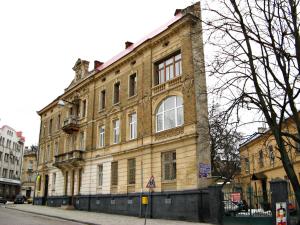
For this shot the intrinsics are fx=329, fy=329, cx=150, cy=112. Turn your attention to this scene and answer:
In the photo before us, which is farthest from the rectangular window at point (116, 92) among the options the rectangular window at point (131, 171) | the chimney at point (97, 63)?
the rectangular window at point (131, 171)

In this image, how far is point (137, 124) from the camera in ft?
88.9

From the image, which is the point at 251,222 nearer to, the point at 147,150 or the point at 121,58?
the point at 147,150

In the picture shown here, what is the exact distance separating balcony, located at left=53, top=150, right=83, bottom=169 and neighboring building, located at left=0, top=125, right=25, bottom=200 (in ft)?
152

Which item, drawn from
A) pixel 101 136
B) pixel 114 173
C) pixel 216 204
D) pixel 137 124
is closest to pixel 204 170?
pixel 216 204

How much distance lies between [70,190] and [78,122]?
7.34 m

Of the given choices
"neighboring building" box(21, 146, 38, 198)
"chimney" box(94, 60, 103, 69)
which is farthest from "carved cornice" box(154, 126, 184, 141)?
"neighboring building" box(21, 146, 38, 198)

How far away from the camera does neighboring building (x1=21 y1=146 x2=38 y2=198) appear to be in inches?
3066

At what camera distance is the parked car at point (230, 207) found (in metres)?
18.2

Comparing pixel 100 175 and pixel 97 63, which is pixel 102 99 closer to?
pixel 97 63

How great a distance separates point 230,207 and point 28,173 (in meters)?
71.5

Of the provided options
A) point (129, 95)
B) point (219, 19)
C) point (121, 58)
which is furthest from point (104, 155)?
point (219, 19)

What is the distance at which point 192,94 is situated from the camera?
22469 millimetres

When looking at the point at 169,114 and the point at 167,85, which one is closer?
the point at 169,114

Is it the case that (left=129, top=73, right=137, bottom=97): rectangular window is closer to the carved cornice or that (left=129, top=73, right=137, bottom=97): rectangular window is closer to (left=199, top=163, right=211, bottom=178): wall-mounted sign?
the carved cornice
